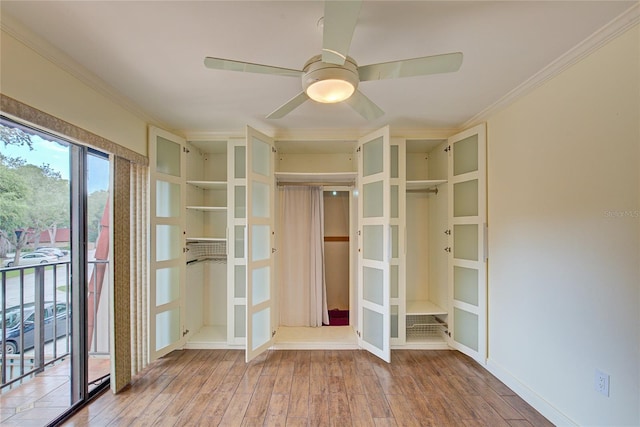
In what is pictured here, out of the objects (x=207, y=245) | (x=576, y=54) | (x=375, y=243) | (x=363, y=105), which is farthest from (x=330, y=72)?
(x=207, y=245)

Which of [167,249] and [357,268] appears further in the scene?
[357,268]

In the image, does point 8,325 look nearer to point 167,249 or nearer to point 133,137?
point 167,249

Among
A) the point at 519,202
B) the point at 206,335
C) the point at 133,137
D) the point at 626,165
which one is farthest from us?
the point at 206,335

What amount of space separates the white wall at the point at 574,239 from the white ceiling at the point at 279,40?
0.31 metres

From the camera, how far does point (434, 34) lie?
4.88 ft

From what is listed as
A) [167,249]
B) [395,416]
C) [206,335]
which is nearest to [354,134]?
[167,249]

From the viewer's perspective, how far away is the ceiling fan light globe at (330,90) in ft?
4.55

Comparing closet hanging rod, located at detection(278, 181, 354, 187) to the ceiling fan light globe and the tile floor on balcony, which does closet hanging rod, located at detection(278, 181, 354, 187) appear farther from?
the tile floor on balcony

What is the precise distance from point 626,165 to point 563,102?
61cm

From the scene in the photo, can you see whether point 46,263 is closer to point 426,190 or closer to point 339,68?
point 339,68

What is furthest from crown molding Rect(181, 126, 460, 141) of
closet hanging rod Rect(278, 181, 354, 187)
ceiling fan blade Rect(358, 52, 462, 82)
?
ceiling fan blade Rect(358, 52, 462, 82)

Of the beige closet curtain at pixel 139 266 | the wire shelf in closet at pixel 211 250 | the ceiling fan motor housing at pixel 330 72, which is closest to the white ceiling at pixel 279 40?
the ceiling fan motor housing at pixel 330 72

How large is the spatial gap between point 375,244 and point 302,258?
44.0 inches

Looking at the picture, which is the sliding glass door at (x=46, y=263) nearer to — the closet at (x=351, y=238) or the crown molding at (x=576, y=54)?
the closet at (x=351, y=238)
